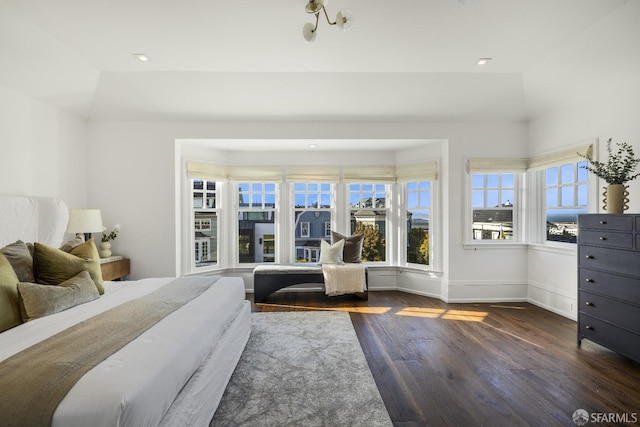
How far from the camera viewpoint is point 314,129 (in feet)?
15.1

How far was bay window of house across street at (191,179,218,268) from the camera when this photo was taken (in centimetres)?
507

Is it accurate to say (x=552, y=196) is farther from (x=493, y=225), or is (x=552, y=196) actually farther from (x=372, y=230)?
(x=372, y=230)

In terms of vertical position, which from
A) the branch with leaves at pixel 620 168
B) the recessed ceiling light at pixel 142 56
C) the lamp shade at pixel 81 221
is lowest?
the lamp shade at pixel 81 221

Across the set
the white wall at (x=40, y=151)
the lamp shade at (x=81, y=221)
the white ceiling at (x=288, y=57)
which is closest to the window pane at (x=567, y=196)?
the white ceiling at (x=288, y=57)

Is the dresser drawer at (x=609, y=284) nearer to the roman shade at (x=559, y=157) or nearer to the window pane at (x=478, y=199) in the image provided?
the roman shade at (x=559, y=157)

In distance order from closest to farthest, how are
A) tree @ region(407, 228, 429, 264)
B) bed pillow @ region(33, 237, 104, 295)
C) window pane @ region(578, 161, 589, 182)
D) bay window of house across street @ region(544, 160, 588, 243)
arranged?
bed pillow @ region(33, 237, 104, 295) < window pane @ region(578, 161, 589, 182) < bay window of house across street @ region(544, 160, 588, 243) < tree @ region(407, 228, 429, 264)

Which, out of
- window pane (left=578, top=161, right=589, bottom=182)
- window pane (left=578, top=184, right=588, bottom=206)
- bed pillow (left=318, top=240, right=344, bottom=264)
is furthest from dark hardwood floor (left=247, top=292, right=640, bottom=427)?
window pane (left=578, top=161, right=589, bottom=182)

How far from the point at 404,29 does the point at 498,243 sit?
3356mm

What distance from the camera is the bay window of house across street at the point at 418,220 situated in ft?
17.0

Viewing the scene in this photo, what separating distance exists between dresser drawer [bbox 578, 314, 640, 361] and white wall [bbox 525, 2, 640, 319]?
972mm

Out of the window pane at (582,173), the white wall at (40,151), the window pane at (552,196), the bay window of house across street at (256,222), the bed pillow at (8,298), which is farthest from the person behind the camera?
the bay window of house across street at (256,222)

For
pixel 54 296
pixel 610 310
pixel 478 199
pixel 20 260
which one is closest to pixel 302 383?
pixel 54 296

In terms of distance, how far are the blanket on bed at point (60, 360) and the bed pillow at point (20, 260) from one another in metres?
0.71

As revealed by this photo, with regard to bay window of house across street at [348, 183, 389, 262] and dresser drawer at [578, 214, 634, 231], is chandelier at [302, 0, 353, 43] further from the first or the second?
bay window of house across street at [348, 183, 389, 262]
